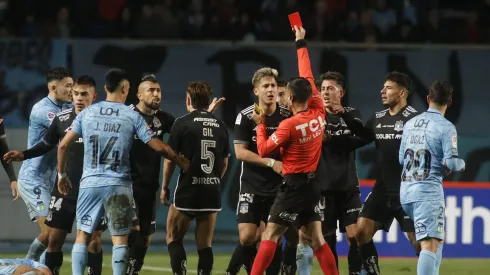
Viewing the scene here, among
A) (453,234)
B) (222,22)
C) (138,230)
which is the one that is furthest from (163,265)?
(222,22)

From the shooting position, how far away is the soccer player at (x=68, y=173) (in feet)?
40.0

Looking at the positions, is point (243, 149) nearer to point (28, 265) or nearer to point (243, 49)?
point (28, 265)

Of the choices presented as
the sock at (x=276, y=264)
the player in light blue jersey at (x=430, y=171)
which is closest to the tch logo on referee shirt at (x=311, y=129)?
the player in light blue jersey at (x=430, y=171)

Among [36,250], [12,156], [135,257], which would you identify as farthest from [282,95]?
[36,250]

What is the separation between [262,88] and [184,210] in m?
1.58

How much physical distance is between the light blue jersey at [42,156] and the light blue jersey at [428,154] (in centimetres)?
439

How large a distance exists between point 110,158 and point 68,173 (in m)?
1.27

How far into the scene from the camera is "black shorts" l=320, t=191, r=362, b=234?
1289 centimetres

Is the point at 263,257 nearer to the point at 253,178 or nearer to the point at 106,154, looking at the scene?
the point at 253,178

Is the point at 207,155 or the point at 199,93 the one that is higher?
the point at 199,93

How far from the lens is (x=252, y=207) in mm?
12102

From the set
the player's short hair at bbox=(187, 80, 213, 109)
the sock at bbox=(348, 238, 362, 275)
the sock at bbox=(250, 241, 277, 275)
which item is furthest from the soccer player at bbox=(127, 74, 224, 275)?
the sock at bbox=(348, 238, 362, 275)

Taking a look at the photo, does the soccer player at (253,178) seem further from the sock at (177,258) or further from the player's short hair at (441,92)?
the player's short hair at (441,92)

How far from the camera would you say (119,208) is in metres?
11.1
